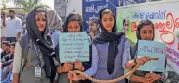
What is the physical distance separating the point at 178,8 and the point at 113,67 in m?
1.20

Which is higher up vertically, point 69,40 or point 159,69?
point 69,40

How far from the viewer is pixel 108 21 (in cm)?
365

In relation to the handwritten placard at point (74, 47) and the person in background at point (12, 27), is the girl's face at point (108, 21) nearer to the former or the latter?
the handwritten placard at point (74, 47)

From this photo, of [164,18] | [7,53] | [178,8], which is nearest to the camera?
[178,8]

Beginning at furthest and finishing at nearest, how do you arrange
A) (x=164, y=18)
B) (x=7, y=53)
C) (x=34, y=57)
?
(x=7, y=53) < (x=164, y=18) < (x=34, y=57)

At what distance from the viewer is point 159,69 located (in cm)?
351

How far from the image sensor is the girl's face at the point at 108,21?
3.64 metres

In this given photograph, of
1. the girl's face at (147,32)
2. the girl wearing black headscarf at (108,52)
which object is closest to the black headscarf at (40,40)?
the girl wearing black headscarf at (108,52)

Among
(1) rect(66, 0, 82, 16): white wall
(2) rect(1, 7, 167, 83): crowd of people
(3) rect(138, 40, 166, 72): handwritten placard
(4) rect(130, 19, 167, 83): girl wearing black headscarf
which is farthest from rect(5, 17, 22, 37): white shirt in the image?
(3) rect(138, 40, 166, 72): handwritten placard

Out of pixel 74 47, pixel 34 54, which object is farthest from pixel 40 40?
pixel 74 47

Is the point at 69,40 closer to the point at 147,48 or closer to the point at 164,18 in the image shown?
the point at 147,48

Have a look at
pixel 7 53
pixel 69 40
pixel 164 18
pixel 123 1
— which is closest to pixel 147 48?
pixel 69 40

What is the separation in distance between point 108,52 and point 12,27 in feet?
21.0

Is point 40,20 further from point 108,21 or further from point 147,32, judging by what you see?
point 147,32
